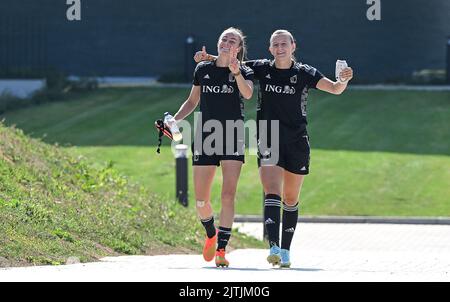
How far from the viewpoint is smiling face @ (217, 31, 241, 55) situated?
11.5 metres

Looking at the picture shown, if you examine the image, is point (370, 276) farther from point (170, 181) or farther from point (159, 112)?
point (159, 112)

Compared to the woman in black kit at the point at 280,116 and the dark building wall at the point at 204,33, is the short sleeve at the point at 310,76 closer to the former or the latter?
the woman in black kit at the point at 280,116

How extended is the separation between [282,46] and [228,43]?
469mm

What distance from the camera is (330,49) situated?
32.8 meters

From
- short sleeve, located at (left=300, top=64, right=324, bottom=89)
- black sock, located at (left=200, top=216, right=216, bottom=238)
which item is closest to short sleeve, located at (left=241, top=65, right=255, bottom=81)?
short sleeve, located at (left=300, top=64, right=324, bottom=89)

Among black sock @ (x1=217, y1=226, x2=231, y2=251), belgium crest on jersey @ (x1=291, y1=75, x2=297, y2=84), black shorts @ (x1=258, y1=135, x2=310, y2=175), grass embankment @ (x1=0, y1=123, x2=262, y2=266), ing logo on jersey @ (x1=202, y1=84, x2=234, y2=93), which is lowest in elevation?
grass embankment @ (x1=0, y1=123, x2=262, y2=266)

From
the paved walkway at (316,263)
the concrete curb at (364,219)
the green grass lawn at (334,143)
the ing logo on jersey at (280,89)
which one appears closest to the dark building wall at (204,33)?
the green grass lawn at (334,143)

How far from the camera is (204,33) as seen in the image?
33438mm

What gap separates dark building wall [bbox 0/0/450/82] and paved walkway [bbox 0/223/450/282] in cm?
1239

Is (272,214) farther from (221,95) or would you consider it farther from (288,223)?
(221,95)

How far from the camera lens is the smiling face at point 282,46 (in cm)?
1144

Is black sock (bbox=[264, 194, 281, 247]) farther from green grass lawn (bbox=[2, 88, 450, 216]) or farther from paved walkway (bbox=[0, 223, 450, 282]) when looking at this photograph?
green grass lawn (bbox=[2, 88, 450, 216])

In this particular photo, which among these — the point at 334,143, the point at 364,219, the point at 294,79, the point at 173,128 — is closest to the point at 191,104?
the point at 173,128

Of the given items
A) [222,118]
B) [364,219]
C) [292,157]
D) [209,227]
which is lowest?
[364,219]
